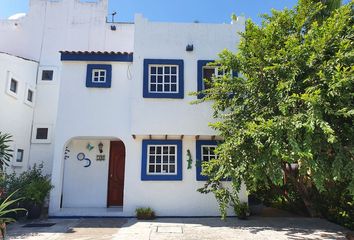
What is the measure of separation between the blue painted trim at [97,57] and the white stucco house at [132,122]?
0.14 ft

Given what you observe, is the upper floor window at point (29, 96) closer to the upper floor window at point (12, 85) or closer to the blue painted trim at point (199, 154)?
the upper floor window at point (12, 85)

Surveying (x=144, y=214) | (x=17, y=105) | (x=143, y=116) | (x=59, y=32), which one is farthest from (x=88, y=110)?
(x=59, y=32)

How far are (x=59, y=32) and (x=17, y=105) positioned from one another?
4.95 metres

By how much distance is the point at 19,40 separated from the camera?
15891 millimetres

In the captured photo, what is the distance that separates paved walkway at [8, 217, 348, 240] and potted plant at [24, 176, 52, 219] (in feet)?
2.23

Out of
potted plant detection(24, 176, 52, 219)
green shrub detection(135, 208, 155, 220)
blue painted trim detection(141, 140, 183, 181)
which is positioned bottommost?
green shrub detection(135, 208, 155, 220)

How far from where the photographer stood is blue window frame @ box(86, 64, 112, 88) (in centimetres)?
1191

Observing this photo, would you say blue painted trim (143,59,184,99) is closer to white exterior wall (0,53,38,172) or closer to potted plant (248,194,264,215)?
potted plant (248,194,264,215)

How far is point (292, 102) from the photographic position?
7414 millimetres

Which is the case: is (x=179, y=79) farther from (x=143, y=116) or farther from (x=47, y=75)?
(x=47, y=75)

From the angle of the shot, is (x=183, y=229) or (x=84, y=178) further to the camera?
(x=84, y=178)

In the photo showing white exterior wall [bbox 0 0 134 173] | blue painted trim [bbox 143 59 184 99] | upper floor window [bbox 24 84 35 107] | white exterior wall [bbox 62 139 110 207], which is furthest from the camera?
white exterior wall [bbox 0 0 134 173]

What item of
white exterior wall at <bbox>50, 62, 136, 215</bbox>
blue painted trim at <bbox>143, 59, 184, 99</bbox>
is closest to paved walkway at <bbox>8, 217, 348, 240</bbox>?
white exterior wall at <bbox>50, 62, 136, 215</bbox>

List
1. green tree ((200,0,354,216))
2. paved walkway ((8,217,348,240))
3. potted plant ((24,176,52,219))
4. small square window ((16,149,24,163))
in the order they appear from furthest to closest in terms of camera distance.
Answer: small square window ((16,149,24,163))
potted plant ((24,176,52,219))
paved walkway ((8,217,348,240))
green tree ((200,0,354,216))
